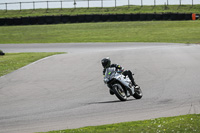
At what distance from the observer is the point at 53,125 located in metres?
8.95

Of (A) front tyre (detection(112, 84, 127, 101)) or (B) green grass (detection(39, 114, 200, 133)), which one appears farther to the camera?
(A) front tyre (detection(112, 84, 127, 101))

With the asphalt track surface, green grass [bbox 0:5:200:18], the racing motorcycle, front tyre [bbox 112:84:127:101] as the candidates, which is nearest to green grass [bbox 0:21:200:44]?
green grass [bbox 0:5:200:18]

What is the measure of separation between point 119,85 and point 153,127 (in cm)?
332

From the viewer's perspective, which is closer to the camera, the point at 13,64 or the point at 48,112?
the point at 48,112

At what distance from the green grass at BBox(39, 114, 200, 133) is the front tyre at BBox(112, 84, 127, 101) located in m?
2.58

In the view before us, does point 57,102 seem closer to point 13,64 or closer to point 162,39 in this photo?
point 13,64

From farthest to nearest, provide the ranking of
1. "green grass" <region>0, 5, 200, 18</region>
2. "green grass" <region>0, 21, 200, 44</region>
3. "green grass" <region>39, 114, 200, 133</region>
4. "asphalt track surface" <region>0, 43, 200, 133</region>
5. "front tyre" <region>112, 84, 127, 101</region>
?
"green grass" <region>0, 5, 200, 18</region>
"green grass" <region>0, 21, 200, 44</region>
"front tyre" <region>112, 84, 127, 101</region>
"asphalt track surface" <region>0, 43, 200, 133</region>
"green grass" <region>39, 114, 200, 133</region>

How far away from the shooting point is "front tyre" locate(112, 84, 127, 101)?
1105 cm

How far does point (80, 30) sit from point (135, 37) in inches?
352

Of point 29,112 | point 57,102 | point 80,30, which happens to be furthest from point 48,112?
point 80,30

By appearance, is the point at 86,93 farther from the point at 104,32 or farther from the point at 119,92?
the point at 104,32

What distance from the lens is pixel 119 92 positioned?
11.2 meters

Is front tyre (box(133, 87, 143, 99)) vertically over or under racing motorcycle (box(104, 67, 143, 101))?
under

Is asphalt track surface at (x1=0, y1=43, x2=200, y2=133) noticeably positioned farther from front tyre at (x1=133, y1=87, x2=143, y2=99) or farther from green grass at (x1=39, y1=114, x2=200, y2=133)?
green grass at (x1=39, y1=114, x2=200, y2=133)
